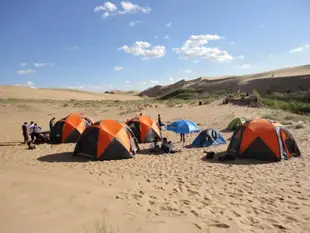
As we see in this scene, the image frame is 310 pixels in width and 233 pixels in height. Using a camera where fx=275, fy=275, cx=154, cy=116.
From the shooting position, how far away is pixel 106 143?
37.7 ft

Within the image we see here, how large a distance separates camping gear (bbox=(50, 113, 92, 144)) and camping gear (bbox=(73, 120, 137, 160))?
3970mm

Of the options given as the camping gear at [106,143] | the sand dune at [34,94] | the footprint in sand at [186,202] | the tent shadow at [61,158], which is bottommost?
the footprint in sand at [186,202]

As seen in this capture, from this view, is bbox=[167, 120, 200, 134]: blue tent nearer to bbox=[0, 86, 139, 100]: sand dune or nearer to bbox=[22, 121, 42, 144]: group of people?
bbox=[22, 121, 42, 144]: group of people

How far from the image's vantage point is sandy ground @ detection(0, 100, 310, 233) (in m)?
5.12

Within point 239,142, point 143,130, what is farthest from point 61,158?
point 239,142

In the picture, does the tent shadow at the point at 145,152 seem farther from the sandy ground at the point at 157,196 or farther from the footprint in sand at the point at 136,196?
the footprint in sand at the point at 136,196

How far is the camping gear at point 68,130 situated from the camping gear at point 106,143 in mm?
3970

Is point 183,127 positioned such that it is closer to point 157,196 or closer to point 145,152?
point 145,152

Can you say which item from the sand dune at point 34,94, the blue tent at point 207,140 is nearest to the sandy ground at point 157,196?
the blue tent at point 207,140

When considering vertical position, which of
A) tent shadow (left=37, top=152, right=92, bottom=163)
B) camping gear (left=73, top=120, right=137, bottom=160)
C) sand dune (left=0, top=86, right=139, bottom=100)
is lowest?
tent shadow (left=37, top=152, right=92, bottom=163)

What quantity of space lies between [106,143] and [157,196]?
512 cm

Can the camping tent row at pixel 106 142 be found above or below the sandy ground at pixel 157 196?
above

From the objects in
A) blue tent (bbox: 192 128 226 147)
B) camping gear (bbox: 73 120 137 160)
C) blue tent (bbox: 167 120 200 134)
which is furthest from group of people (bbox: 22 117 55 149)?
blue tent (bbox: 192 128 226 147)

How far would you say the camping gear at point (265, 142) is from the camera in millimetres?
10820
